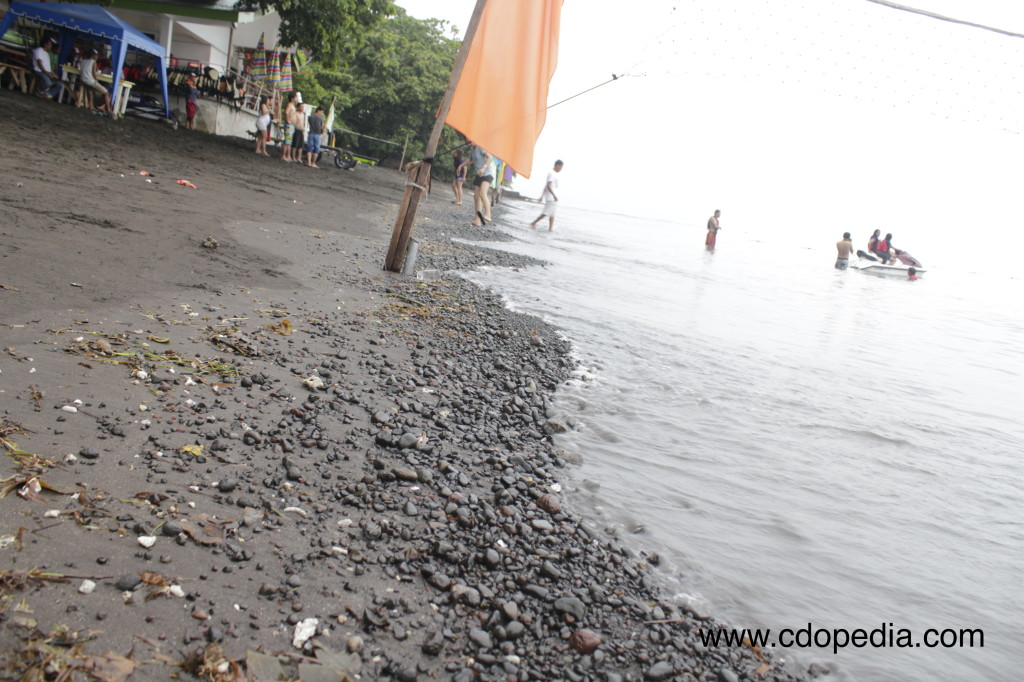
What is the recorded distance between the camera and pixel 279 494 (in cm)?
337

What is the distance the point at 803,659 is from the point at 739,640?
1.04ft

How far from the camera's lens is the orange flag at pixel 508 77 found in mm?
6836

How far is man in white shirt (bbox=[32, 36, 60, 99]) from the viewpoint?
60.2 ft

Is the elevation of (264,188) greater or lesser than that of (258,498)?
greater

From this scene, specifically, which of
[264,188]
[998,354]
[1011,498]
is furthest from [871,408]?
[264,188]

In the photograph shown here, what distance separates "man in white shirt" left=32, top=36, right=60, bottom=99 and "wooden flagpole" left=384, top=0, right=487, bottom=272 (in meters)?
15.6

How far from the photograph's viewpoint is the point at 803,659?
10.6 ft

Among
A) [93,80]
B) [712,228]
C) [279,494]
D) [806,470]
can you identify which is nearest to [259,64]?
[93,80]

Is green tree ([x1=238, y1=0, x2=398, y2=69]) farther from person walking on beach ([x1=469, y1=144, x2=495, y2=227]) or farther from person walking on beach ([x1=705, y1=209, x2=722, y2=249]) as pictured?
person walking on beach ([x1=705, y1=209, x2=722, y2=249])

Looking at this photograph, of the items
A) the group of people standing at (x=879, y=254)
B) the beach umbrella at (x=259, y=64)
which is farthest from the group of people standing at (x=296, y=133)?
the group of people standing at (x=879, y=254)

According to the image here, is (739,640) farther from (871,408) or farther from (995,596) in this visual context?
(871,408)

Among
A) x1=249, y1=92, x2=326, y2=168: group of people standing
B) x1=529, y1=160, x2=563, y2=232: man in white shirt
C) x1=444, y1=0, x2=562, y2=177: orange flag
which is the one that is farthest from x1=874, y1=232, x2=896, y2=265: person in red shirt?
x1=444, y1=0, x2=562, y2=177: orange flag

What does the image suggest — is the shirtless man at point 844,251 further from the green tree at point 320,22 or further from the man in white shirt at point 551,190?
the green tree at point 320,22

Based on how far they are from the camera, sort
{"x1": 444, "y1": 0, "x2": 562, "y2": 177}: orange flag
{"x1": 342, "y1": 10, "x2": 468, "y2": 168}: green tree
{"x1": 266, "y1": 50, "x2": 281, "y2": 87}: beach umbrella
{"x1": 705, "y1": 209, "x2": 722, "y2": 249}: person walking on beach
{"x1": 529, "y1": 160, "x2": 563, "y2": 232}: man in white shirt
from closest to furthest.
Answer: {"x1": 444, "y1": 0, "x2": 562, "y2": 177}: orange flag, {"x1": 529, "y1": 160, "x2": 563, "y2": 232}: man in white shirt, {"x1": 266, "y1": 50, "x2": 281, "y2": 87}: beach umbrella, {"x1": 705, "y1": 209, "x2": 722, "y2": 249}: person walking on beach, {"x1": 342, "y1": 10, "x2": 468, "y2": 168}: green tree
